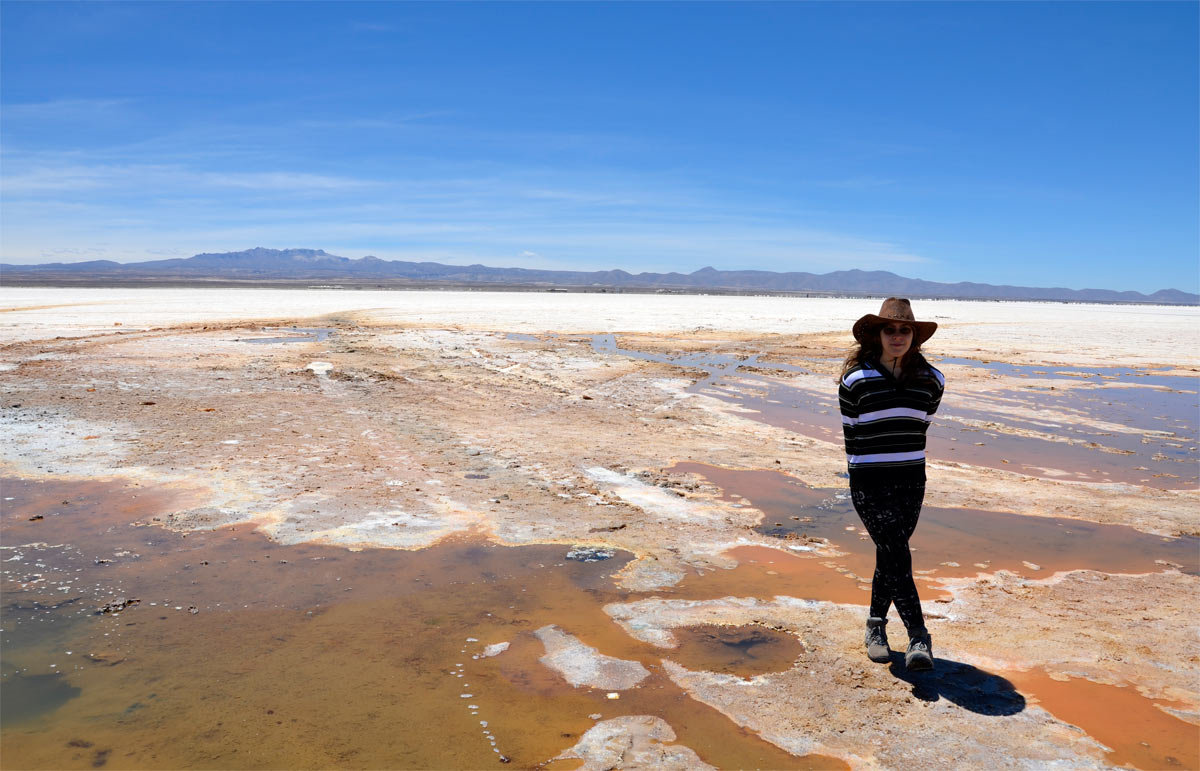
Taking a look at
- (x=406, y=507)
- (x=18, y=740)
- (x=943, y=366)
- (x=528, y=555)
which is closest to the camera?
(x=18, y=740)

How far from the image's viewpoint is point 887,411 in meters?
3.72

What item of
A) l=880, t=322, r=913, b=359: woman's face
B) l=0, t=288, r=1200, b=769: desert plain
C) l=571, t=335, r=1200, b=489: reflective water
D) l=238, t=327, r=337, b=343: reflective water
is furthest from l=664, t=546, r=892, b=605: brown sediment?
l=238, t=327, r=337, b=343: reflective water

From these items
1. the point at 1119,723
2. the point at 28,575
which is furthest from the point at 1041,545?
the point at 28,575

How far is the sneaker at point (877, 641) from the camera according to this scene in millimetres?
4000

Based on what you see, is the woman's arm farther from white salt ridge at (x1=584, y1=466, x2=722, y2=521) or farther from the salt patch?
white salt ridge at (x1=584, y1=466, x2=722, y2=521)

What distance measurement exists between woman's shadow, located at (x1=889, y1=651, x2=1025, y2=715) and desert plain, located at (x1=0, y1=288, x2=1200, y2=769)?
0.06 feet

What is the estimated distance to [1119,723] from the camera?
3.48 meters

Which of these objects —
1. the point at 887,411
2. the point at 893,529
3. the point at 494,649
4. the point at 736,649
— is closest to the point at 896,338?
the point at 887,411

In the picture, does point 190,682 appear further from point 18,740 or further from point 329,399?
point 329,399

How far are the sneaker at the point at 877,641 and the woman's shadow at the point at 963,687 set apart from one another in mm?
58

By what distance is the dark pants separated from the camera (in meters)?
3.80

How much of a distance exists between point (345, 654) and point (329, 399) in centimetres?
802

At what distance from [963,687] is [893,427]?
4.15 ft

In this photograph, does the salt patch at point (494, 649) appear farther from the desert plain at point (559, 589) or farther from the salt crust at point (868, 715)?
the salt crust at point (868, 715)
